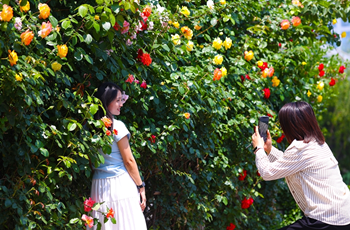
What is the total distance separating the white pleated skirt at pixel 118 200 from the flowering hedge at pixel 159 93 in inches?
6.6

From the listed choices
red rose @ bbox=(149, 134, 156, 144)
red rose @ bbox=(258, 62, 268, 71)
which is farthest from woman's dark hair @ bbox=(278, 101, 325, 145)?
red rose @ bbox=(258, 62, 268, 71)

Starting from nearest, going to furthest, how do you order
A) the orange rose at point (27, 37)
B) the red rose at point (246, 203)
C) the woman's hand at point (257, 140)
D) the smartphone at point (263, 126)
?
1. the orange rose at point (27, 37)
2. the woman's hand at point (257, 140)
3. the smartphone at point (263, 126)
4. the red rose at point (246, 203)

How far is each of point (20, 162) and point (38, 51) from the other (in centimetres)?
57

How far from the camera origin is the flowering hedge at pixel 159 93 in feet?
7.22

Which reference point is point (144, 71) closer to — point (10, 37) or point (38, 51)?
point (38, 51)

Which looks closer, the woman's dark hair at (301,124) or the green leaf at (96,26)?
the green leaf at (96,26)

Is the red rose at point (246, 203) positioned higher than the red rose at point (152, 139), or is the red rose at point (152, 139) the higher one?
the red rose at point (152, 139)

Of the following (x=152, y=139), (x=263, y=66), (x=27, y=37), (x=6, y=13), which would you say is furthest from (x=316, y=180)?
(x=6, y=13)

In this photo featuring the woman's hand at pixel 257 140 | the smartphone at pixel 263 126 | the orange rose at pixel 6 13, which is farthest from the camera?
the smartphone at pixel 263 126

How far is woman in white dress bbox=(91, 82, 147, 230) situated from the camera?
255 cm

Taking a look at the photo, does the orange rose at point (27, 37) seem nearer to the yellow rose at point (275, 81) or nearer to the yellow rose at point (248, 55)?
the yellow rose at point (248, 55)

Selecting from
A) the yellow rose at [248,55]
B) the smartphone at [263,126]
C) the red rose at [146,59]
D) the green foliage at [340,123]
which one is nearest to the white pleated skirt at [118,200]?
the red rose at [146,59]

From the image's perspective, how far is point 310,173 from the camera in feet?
8.05

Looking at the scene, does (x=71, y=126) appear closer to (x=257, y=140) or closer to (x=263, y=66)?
(x=257, y=140)
